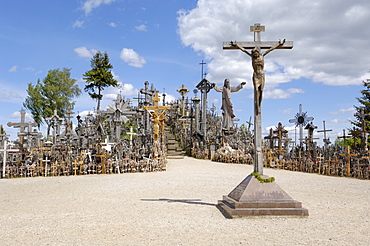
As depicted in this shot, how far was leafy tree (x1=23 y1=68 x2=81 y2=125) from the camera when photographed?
129 ft

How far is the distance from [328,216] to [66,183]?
32.4ft

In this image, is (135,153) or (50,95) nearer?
(135,153)

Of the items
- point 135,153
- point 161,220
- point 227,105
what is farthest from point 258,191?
point 227,105

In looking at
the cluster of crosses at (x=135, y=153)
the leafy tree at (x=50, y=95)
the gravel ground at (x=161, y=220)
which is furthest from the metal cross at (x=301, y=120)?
the leafy tree at (x=50, y=95)

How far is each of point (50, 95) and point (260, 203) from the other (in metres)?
38.2

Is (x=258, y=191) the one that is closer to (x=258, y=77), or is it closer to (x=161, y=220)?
(x=161, y=220)

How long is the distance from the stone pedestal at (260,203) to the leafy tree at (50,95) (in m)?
36.0

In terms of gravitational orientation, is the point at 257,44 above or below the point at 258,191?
above

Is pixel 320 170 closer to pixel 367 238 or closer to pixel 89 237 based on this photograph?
pixel 367 238

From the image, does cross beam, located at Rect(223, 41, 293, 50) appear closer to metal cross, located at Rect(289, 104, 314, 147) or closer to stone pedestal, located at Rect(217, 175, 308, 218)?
stone pedestal, located at Rect(217, 175, 308, 218)

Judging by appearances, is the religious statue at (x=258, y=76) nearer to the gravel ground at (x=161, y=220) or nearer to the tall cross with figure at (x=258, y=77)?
the tall cross with figure at (x=258, y=77)

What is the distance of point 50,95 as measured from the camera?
3984cm

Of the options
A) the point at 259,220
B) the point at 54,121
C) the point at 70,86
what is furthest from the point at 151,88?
the point at 259,220

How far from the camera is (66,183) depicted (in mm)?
12812
